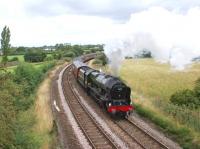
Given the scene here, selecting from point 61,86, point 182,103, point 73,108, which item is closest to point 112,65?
point 73,108

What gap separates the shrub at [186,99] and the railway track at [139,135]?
5616 mm

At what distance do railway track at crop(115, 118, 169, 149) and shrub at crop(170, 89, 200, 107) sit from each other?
18.4 feet

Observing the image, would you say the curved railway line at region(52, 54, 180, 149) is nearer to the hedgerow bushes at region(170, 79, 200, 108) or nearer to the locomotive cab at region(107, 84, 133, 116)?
the locomotive cab at region(107, 84, 133, 116)

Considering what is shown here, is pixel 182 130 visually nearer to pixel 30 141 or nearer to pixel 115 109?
pixel 115 109

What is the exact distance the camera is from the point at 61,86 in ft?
172

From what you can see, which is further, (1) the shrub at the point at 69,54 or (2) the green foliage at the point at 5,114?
(1) the shrub at the point at 69,54

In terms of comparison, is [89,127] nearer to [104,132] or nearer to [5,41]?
[104,132]

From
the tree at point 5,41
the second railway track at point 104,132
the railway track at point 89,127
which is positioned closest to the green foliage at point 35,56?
the railway track at point 89,127

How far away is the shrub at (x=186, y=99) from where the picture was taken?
3147 centimetres

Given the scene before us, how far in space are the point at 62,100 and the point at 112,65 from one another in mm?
7119

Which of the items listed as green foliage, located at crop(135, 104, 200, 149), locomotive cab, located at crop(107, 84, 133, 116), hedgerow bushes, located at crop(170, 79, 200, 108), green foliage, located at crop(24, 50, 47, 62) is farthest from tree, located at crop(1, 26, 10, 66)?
green foliage, located at crop(24, 50, 47, 62)

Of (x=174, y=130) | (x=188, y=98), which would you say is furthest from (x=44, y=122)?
(x=188, y=98)

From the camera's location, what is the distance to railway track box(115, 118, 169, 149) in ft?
73.1

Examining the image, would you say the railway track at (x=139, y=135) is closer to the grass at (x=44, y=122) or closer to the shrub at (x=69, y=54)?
the grass at (x=44, y=122)
